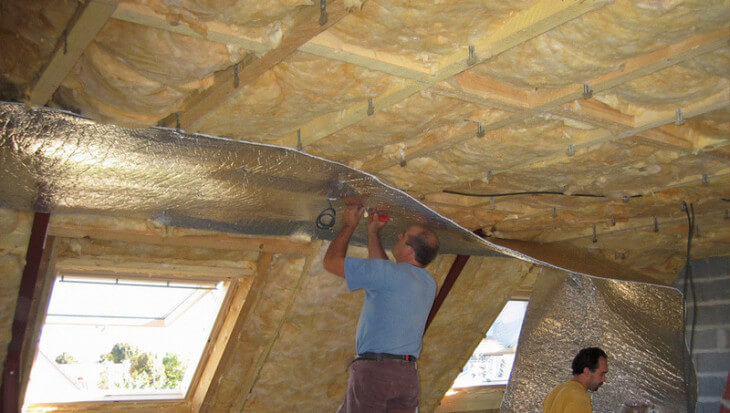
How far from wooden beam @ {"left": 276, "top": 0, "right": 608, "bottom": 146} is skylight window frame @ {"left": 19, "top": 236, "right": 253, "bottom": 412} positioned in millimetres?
1780

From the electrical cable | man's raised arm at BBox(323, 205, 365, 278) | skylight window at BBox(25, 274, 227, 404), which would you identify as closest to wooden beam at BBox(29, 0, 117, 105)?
man's raised arm at BBox(323, 205, 365, 278)

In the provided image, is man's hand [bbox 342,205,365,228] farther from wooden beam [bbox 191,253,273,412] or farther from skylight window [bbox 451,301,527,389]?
skylight window [bbox 451,301,527,389]

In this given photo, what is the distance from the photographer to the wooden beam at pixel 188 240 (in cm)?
320

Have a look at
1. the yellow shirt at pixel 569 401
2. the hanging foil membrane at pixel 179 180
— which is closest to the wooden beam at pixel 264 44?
the hanging foil membrane at pixel 179 180

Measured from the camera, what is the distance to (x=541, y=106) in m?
2.23

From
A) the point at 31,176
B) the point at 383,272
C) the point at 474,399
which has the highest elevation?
the point at 31,176

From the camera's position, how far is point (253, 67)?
191cm

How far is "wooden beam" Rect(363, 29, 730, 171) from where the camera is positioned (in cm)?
180

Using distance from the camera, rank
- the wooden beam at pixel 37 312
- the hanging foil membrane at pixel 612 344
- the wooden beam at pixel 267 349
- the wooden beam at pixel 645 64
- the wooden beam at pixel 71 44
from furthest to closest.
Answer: the hanging foil membrane at pixel 612 344 → the wooden beam at pixel 267 349 → the wooden beam at pixel 37 312 → the wooden beam at pixel 645 64 → the wooden beam at pixel 71 44

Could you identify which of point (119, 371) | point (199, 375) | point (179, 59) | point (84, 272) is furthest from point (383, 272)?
point (119, 371)

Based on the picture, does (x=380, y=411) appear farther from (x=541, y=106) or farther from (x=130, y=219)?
(x=130, y=219)

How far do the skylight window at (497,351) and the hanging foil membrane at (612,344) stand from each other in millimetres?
1344

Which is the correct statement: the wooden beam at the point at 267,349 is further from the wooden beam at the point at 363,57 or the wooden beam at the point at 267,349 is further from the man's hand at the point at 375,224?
the wooden beam at the point at 363,57

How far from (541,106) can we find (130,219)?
2.11m
